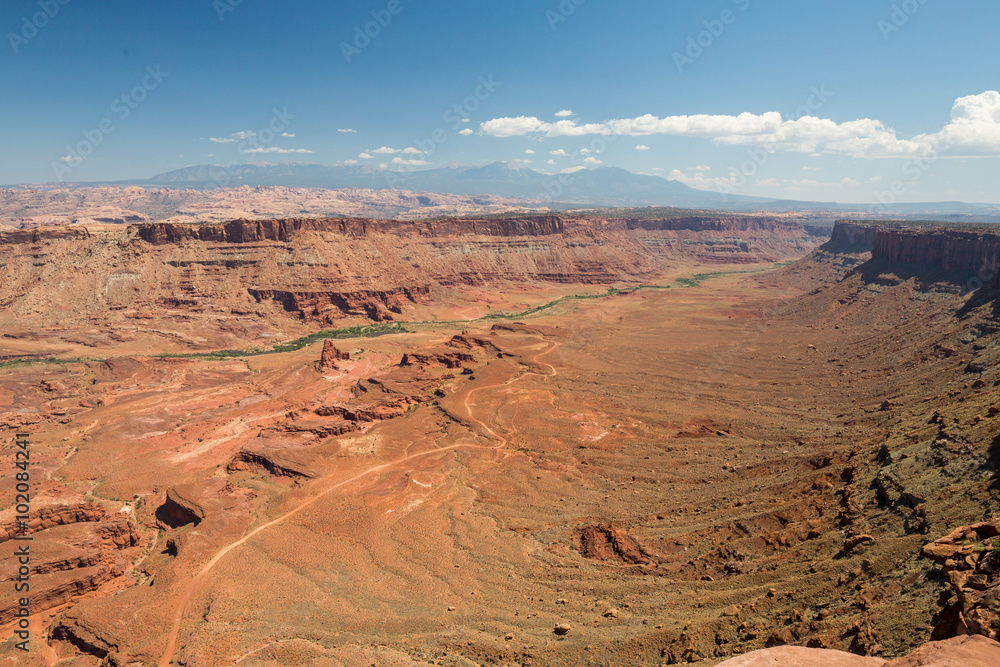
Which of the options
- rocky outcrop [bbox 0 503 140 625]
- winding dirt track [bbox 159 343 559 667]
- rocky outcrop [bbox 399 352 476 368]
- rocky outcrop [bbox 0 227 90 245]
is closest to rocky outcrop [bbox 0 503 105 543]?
rocky outcrop [bbox 0 503 140 625]

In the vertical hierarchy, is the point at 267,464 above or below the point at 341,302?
below


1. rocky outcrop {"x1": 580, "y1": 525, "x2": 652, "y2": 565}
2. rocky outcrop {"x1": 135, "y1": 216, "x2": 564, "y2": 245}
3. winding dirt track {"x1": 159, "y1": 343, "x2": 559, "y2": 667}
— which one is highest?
rocky outcrop {"x1": 135, "y1": 216, "x2": 564, "y2": 245}

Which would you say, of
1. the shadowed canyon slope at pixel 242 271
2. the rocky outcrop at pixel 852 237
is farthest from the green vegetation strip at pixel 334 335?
the rocky outcrop at pixel 852 237

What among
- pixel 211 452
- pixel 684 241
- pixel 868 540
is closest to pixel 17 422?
pixel 211 452

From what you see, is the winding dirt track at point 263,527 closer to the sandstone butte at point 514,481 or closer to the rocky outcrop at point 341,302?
the sandstone butte at point 514,481

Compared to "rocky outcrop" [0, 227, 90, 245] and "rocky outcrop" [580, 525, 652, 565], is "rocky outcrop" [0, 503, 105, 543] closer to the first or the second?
"rocky outcrop" [580, 525, 652, 565]

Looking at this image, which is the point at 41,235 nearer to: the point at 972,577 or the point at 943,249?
the point at 972,577

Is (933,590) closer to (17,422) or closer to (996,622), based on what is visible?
(996,622)

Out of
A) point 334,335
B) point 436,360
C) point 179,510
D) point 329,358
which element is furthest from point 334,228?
point 179,510
